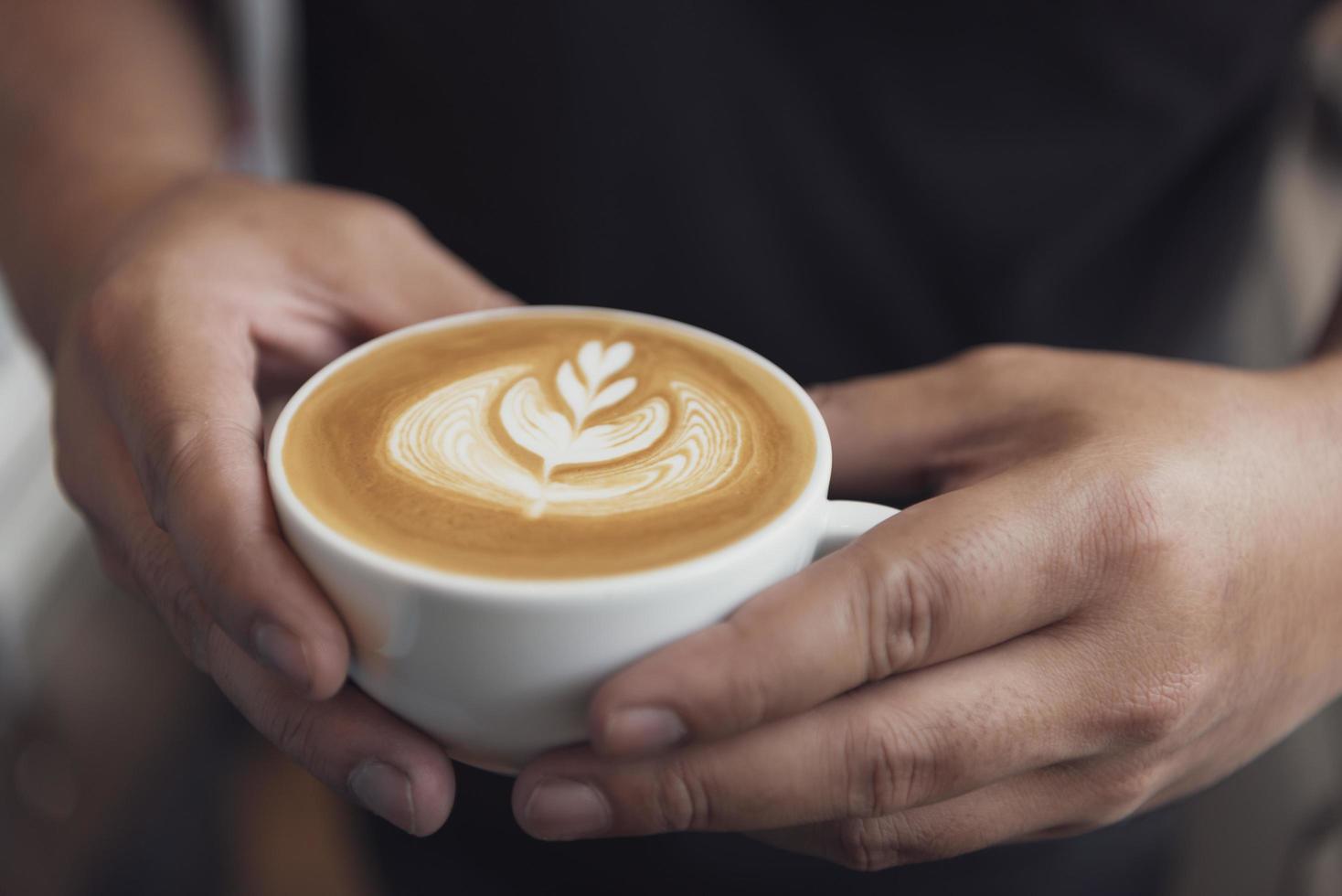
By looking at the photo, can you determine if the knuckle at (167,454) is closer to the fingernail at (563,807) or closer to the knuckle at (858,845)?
the fingernail at (563,807)

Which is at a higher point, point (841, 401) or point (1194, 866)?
point (841, 401)

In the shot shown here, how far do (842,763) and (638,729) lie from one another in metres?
0.13

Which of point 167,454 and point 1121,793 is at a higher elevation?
point 167,454

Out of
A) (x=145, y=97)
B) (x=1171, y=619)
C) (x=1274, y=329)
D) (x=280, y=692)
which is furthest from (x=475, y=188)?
(x=1274, y=329)

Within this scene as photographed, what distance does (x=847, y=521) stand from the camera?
2.18 ft

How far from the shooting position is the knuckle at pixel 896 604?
0.60 m

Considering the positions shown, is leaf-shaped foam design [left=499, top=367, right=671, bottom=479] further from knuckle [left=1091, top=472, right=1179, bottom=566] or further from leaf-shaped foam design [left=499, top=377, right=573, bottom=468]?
knuckle [left=1091, top=472, right=1179, bottom=566]

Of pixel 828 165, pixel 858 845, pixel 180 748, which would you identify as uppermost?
pixel 828 165

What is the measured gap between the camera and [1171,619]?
67 centimetres

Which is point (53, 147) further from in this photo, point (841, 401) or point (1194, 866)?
point (1194, 866)

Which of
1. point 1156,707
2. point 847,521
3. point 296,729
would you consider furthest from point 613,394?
point 1156,707

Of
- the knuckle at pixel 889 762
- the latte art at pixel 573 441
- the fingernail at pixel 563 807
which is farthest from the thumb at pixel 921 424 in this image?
the fingernail at pixel 563 807

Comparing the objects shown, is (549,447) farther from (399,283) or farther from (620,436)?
(399,283)

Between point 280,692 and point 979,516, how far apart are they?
44cm
